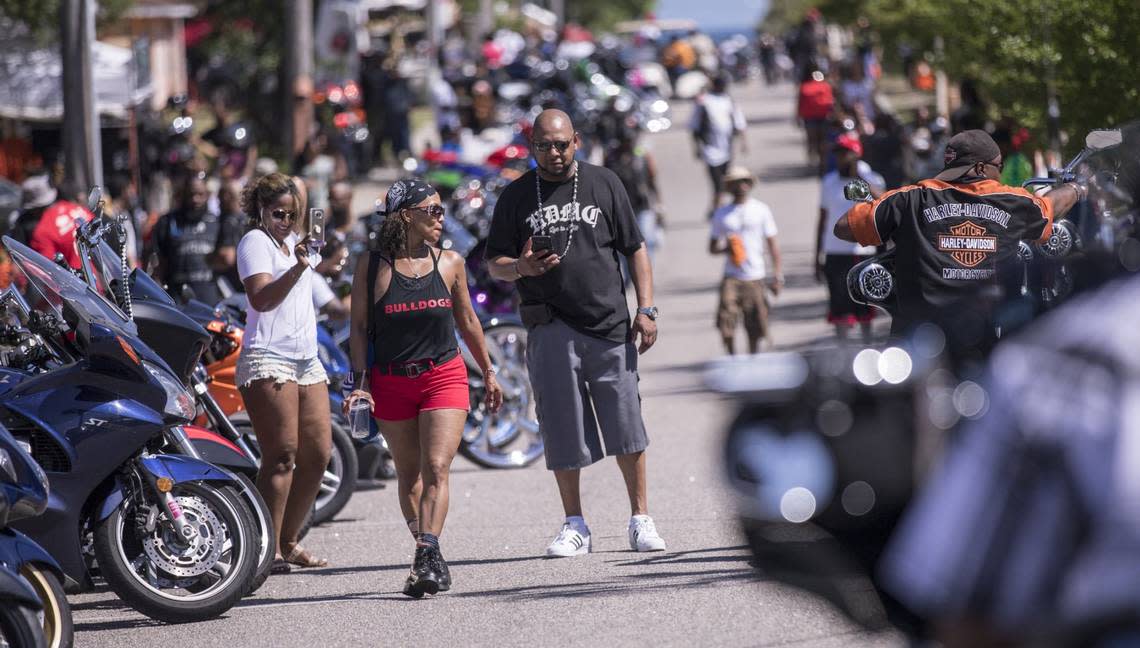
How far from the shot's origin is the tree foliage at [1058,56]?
41.3 feet

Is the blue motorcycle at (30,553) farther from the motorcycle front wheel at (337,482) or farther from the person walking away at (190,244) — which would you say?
the person walking away at (190,244)

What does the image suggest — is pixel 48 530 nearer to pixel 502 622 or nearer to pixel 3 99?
pixel 502 622

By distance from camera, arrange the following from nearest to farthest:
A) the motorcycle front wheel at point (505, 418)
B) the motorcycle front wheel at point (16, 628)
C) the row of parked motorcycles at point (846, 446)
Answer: the row of parked motorcycles at point (846, 446) < the motorcycle front wheel at point (16, 628) < the motorcycle front wheel at point (505, 418)

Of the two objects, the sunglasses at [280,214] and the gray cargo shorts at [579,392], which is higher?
the sunglasses at [280,214]

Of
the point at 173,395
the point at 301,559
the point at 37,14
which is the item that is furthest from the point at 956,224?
Result: the point at 37,14

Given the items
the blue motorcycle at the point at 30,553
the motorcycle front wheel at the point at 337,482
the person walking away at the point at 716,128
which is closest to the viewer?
the blue motorcycle at the point at 30,553

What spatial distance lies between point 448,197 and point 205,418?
28.0ft

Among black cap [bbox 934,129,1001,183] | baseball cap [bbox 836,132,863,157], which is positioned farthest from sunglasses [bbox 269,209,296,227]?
baseball cap [bbox 836,132,863,157]

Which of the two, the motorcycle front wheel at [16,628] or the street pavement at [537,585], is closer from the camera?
the motorcycle front wheel at [16,628]

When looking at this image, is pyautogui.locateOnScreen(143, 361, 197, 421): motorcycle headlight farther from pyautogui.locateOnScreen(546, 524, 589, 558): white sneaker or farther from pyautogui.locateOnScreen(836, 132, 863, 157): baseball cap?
pyautogui.locateOnScreen(836, 132, 863, 157): baseball cap

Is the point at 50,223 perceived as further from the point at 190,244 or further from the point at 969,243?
the point at 969,243

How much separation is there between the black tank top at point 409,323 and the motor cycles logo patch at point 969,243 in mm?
2208

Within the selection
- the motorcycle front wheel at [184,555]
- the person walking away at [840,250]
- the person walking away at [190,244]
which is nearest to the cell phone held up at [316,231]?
the motorcycle front wheel at [184,555]

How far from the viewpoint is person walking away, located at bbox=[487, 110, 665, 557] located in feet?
25.8
